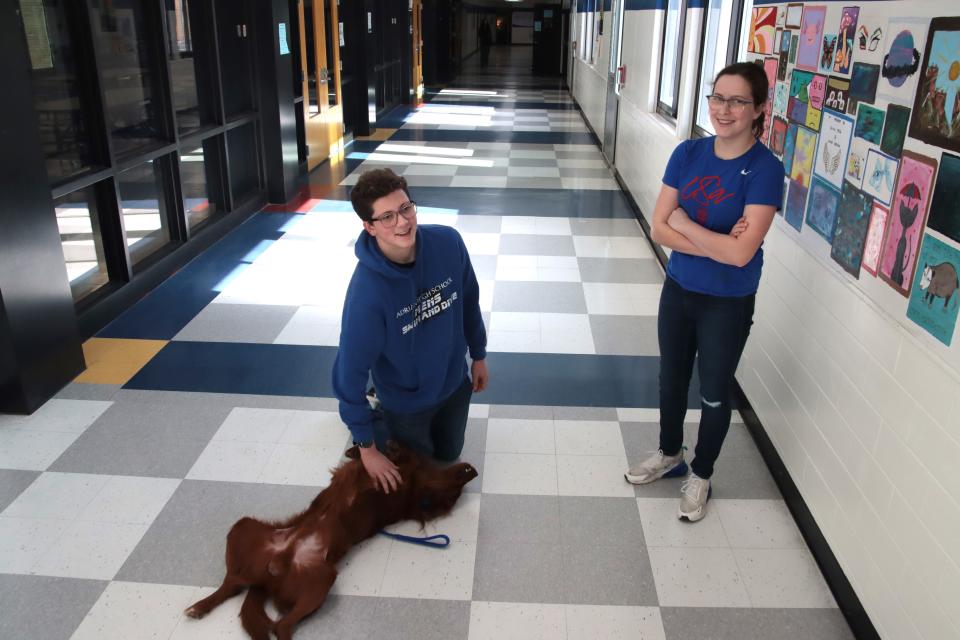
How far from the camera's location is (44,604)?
212 centimetres

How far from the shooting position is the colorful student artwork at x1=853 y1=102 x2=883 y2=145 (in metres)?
2.09

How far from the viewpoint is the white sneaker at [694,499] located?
250cm

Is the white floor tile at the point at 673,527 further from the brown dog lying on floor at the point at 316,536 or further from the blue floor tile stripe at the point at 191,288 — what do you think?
the blue floor tile stripe at the point at 191,288

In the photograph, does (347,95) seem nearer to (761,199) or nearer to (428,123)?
(428,123)

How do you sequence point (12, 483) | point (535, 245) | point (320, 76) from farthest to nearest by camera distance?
point (320, 76) < point (535, 245) < point (12, 483)

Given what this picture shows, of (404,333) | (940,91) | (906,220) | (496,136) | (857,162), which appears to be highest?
(940,91)

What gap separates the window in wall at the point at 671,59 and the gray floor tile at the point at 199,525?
14.6ft

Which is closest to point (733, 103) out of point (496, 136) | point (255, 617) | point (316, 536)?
point (316, 536)

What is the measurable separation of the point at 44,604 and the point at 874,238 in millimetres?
2607

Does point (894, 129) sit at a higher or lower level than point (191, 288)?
higher

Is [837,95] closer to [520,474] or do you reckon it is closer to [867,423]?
[867,423]

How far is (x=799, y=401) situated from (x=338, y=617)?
171cm

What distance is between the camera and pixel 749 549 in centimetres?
239

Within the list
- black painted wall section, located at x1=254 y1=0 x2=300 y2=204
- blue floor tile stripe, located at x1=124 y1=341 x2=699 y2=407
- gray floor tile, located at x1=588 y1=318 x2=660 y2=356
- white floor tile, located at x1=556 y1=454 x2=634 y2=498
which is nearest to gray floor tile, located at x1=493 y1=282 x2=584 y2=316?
gray floor tile, located at x1=588 y1=318 x2=660 y2=356
